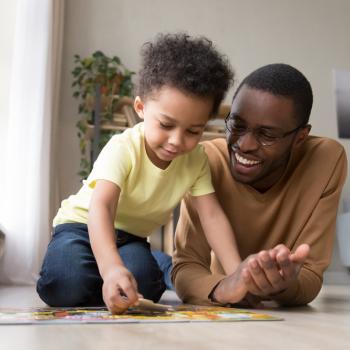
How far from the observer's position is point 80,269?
1.40m

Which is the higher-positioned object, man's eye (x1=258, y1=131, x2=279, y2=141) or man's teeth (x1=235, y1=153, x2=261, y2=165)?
man's eye (x1=258, y1=131, x2=279, y2=141)

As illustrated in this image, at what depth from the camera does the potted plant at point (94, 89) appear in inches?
137

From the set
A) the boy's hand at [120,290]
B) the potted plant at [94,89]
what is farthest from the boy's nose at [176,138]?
the potted plant at [94,89]

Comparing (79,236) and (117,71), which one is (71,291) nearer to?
(79,236)

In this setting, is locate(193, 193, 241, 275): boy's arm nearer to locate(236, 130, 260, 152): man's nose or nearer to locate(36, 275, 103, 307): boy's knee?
locate(236, 130, 260, 152): man's nose

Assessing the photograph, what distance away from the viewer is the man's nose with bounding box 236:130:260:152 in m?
1.44

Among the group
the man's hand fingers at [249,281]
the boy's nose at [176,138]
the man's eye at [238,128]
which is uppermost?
the man's eye at [238,128]

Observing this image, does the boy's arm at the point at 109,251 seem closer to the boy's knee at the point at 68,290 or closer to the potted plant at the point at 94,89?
the boy's knee at the point at 68,290

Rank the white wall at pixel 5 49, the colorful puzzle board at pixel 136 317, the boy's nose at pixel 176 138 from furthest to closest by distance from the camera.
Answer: the white wall at pixel 5 49 → the boy's nose at pixel 176 138 → the colorful puzzle board at pixel 136 317

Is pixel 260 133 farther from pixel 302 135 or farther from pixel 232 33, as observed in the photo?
pixel 232 33

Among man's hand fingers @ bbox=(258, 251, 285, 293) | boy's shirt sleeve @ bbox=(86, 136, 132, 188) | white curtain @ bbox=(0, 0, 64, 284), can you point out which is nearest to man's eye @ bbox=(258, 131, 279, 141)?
boy's shirt sleeve @ bbox=(86, 136, 132, 188)

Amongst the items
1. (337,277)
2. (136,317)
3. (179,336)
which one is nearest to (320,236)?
(136,317)

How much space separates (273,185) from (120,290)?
72 centimetres

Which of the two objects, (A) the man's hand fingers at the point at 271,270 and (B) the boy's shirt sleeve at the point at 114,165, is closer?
(A) the man's hand fingers at the point at 271,270
